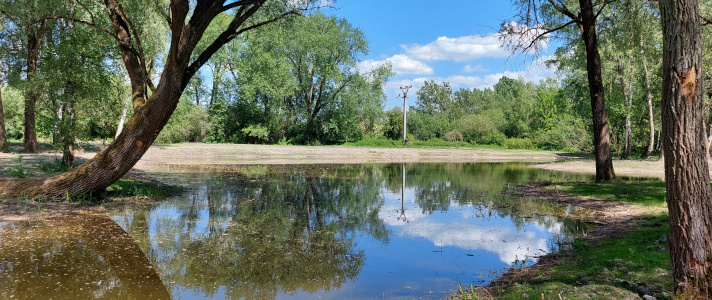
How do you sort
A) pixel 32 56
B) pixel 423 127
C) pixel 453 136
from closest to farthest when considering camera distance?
pixel 32 56 → pixel 453 136 → pixel 423 127

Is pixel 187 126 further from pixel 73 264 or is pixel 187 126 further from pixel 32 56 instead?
pixel 73 264

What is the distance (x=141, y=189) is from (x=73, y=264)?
6.63 metres

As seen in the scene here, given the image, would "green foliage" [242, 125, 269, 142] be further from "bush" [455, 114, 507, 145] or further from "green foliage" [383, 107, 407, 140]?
"bush" [455, 114, 507, 145]

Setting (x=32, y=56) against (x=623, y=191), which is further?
(x=32, y=56)

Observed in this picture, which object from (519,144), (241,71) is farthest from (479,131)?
(241,71)

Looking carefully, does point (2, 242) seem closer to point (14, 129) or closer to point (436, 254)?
point (436, 254)

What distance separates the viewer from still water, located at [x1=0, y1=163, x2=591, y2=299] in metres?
5.12

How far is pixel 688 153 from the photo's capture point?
3816 mm

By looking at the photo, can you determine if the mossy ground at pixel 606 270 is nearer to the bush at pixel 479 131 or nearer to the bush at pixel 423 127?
the bush at pixel 423 127

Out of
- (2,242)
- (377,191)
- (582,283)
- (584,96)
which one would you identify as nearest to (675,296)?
(582,283)

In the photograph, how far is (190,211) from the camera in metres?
9.95

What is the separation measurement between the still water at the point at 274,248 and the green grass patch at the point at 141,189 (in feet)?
2.60

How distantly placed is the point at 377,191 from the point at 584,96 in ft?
77.3

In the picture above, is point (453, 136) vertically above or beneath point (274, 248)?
above
